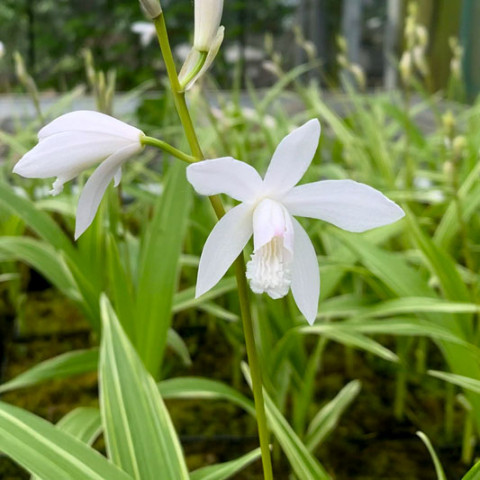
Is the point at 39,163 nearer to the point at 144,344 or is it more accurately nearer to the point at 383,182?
the point at 144,344

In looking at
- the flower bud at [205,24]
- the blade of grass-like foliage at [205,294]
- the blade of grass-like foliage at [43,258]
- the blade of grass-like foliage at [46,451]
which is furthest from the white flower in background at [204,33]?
the blade of grass-like foliage at [43,258]

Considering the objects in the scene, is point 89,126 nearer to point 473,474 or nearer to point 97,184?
point 97,184

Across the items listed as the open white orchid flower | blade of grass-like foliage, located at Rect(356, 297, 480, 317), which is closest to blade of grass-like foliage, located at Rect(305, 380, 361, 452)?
blade of grass-like foliage, located at Rect(356, 297, 480, 317)

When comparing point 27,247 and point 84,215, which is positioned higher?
point 84,215

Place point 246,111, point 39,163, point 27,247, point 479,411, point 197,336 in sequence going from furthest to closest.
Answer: point 246,111, point 197,336, point 27,247, point 479,411, point 39,163

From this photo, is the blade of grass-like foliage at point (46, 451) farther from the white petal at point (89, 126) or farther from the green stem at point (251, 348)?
the white petal at point (89, 126)

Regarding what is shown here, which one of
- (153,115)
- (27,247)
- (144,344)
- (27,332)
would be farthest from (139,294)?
(153,115)

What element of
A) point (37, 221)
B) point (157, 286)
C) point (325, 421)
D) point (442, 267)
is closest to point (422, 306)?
point (442, 267)
